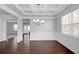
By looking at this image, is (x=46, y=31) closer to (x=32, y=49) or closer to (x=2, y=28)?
(x=2, y=28)

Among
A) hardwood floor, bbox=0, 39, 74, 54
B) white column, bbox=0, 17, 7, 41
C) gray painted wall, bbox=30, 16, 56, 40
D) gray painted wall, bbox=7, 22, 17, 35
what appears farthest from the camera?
gray painted wall, bbox=7, 22, 17, 35

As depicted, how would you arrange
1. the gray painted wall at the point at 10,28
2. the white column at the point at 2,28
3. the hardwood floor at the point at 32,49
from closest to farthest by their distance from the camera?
the hardwood floor at the point at 32,49
the white column at the point at 2,28
the gray painted wall at the point at 10,28

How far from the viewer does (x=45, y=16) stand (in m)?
10.8

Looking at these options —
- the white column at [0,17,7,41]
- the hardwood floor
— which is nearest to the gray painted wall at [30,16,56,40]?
the white column at [0,17,7,41]

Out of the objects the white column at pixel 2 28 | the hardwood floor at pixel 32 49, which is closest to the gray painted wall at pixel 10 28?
the white column at pixel 2 28

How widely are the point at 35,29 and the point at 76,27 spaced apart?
19.6 ft

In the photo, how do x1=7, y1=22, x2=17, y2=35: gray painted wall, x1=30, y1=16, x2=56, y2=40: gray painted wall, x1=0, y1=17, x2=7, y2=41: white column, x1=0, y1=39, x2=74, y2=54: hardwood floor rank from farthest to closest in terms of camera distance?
x1=7, y1=22, x2=17, y2=35: gray painted wall
x1=30, y1=16, x2=56, y2=40: gray painted wall
x1=0, y1=17, x2=7, y2=41: white column
x1=0, y1=39, x2=74, y2=54: hardwood floor

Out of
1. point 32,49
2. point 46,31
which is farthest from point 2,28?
point 32,49

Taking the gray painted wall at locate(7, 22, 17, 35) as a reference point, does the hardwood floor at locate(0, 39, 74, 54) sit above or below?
below

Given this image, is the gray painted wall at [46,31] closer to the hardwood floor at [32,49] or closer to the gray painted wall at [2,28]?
the gray painted wall at [2,28]

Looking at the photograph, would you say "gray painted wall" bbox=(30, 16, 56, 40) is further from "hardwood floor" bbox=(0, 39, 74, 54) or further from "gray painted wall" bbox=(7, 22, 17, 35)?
"gray painted wall" bbox=(7, 22, 17, 35)
